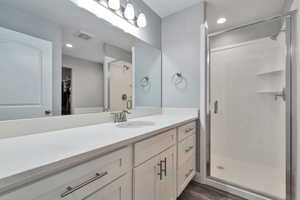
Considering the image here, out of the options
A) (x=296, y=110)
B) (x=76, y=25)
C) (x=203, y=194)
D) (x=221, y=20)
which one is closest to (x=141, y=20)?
(x=76, y=25)

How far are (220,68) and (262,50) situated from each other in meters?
0.58

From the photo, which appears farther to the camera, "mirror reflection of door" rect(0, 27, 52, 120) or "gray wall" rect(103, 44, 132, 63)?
"gray wall" rect(103, 44, 132, 63)

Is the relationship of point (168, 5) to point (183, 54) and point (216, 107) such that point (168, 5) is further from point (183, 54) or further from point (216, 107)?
point (216, 107)

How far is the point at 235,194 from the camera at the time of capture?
1.49 m

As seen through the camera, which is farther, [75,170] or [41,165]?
[75,170]

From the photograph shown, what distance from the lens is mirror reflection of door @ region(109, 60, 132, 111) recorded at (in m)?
1.39

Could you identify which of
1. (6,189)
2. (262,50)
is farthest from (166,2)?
(6,189)

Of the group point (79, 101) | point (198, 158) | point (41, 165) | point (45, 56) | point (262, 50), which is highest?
point (262, 50)

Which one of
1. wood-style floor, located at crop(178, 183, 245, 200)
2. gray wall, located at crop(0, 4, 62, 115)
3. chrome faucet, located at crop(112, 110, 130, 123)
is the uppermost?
gray wall, located at crop(0, 4, 62, 115)

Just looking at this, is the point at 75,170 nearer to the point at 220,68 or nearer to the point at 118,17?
the point at 118,17

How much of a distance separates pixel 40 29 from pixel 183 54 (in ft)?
4.97

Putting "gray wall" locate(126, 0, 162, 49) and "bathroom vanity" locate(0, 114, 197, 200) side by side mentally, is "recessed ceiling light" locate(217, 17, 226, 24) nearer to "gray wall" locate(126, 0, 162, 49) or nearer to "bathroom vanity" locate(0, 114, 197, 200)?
"gray wall" locate(126, 0, 162, 49)

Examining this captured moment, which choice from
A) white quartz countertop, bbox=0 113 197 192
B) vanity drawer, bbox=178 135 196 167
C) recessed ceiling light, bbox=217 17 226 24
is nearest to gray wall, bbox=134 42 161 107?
vanity drawer, bbox=178 135 196 167

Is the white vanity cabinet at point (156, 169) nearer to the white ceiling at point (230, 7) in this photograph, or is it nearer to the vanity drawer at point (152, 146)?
the vanity drawer at point (152, 146)
